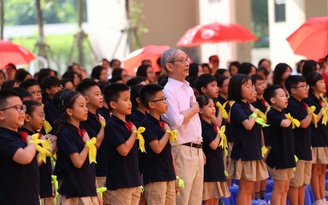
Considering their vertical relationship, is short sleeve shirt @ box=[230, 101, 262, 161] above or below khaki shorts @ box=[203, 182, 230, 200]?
above

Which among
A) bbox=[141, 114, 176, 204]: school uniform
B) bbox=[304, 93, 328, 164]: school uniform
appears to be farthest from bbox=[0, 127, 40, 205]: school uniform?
bbox=[304, 93, 328, 164]: school uniform

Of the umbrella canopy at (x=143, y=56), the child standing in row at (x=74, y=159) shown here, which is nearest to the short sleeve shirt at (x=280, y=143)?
the child standing in row at (x=74, y=159)

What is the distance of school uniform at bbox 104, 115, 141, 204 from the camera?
24.9ft

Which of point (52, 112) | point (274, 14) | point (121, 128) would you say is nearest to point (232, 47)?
point (274, 14)

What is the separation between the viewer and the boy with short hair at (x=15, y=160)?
20.7 ft

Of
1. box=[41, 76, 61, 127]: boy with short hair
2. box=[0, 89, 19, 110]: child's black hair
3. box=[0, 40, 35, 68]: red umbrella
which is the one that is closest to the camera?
box=[0, 89, 19, 110]: child's black hair

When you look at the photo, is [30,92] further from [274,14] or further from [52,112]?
[274,14]

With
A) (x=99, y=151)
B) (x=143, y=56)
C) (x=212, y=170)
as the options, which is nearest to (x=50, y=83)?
(x=99, y=151)

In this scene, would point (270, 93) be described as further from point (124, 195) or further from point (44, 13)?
point (44, 13)

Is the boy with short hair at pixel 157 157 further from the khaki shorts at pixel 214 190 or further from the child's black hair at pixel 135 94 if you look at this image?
the khaki shorts at pixel 214 190

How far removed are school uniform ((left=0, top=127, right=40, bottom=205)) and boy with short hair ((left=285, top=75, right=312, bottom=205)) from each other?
13.2 ft

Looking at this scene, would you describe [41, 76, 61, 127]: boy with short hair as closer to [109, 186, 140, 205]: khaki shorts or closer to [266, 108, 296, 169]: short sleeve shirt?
[109, 186, 140, 205]: khaki shorts

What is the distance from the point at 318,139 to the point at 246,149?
144cm

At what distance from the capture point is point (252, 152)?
909cm
